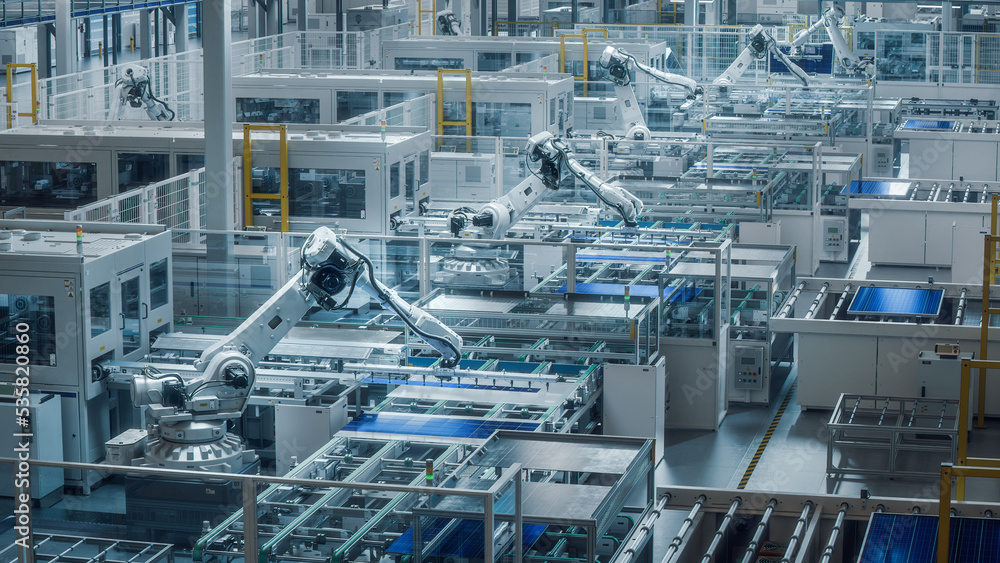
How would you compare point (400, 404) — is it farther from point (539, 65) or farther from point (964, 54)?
point (964, 54)

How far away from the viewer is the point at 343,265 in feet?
27.7

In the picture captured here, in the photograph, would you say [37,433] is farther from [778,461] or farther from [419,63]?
[419,63]

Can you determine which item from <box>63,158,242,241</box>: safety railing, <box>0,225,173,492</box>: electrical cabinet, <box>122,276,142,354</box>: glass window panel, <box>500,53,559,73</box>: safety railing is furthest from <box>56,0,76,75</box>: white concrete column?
<box>122,276,142,354</box>: glass window panel

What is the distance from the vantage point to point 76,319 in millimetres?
8867

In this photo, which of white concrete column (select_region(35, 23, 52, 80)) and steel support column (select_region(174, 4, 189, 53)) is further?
white concrete column (select_region(35, 23, 52, 80))

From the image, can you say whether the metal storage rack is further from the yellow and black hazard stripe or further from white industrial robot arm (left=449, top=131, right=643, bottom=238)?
white industrial robot arm (left=449, top=131, right=643, bottom=238)

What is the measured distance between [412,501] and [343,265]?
3.10 meters

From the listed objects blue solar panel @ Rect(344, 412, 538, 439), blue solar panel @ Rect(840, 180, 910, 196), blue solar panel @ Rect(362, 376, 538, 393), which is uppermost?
blue solar panel @ Rect(840, 180, 910, 196)

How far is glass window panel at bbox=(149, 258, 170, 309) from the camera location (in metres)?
9.73

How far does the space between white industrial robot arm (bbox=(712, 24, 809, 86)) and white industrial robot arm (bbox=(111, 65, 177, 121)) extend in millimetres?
10452

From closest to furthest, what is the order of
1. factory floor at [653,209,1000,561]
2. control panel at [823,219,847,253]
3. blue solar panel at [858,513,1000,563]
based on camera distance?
blue solar panel at [858,513,1000,563]
factory floor at [653,209,1000,561]
control panel at [823,219,847,253]

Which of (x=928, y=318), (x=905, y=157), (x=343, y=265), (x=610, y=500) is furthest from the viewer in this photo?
(x=905, y=157)

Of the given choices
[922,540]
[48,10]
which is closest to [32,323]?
[922,540]

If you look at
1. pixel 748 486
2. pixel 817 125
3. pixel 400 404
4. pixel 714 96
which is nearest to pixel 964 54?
pixel 714 96
